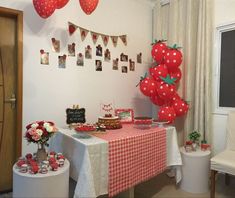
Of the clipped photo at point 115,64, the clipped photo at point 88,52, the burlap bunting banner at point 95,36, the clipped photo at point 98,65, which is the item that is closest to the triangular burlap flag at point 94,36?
the burlap bunting banner at point 95,36

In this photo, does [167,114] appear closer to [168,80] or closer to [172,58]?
[168,80]

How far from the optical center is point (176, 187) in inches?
99.7

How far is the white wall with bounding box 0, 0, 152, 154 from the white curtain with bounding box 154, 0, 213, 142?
0.54 metres

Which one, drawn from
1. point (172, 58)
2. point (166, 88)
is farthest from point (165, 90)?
point (172, 58)

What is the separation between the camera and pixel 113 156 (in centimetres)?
179

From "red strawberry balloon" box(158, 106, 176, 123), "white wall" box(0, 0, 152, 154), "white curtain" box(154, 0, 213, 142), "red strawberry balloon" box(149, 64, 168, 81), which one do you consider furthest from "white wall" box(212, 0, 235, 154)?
"white wall" box(0, 0, 152, 154)

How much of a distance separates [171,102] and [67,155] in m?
1.51

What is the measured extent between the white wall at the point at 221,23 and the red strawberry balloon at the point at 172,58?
2.38 feet

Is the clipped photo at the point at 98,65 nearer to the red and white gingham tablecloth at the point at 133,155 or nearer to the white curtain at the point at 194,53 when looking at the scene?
the red and white gingham tablecloth at the point at 133,155

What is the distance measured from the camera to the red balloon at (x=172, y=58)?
8.68ft

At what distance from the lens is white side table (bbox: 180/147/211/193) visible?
7.81ft

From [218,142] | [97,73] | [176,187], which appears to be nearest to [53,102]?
[97,73]

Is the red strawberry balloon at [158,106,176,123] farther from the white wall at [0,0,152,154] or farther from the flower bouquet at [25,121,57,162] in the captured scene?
the flower bouquet at [25,121,57,162]

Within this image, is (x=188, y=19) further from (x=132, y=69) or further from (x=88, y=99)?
(x=88, y=99)
